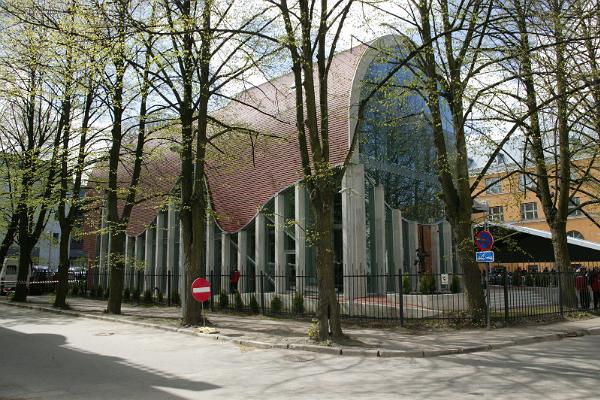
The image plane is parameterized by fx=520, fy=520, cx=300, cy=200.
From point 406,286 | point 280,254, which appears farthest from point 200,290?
point 406,286

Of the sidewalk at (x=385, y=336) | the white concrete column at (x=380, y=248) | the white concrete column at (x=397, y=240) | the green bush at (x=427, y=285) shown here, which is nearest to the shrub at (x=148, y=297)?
the sidewalk at (x=385, y=336)

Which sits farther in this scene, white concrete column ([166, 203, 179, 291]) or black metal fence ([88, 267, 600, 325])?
white concrete column ([166, 203, 179, 291])

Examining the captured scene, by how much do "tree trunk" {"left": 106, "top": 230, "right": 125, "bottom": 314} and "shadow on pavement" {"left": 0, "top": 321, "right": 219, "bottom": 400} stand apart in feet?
26.6

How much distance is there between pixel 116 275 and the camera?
1964cm

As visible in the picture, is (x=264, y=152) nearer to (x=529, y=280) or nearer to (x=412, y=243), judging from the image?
(x=412, y=243)

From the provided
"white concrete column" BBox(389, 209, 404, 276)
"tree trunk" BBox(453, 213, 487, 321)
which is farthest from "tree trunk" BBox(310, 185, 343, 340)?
"white concrete column" BBox(389, 209, 404, 276)

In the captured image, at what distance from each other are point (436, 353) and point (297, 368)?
308 cm

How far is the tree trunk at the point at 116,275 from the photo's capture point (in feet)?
62.8

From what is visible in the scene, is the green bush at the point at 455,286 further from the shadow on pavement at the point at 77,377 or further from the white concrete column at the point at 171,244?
the white concrete column at the point at 171,244

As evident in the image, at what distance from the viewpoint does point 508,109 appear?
15.3 meters

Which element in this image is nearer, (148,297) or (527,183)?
(527,183)

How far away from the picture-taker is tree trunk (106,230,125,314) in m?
19.2

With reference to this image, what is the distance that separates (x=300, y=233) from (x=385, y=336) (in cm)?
870

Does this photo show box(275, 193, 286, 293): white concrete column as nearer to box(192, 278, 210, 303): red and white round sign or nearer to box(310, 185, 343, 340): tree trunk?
box(192, 278, 210, 303): red and white round sign
